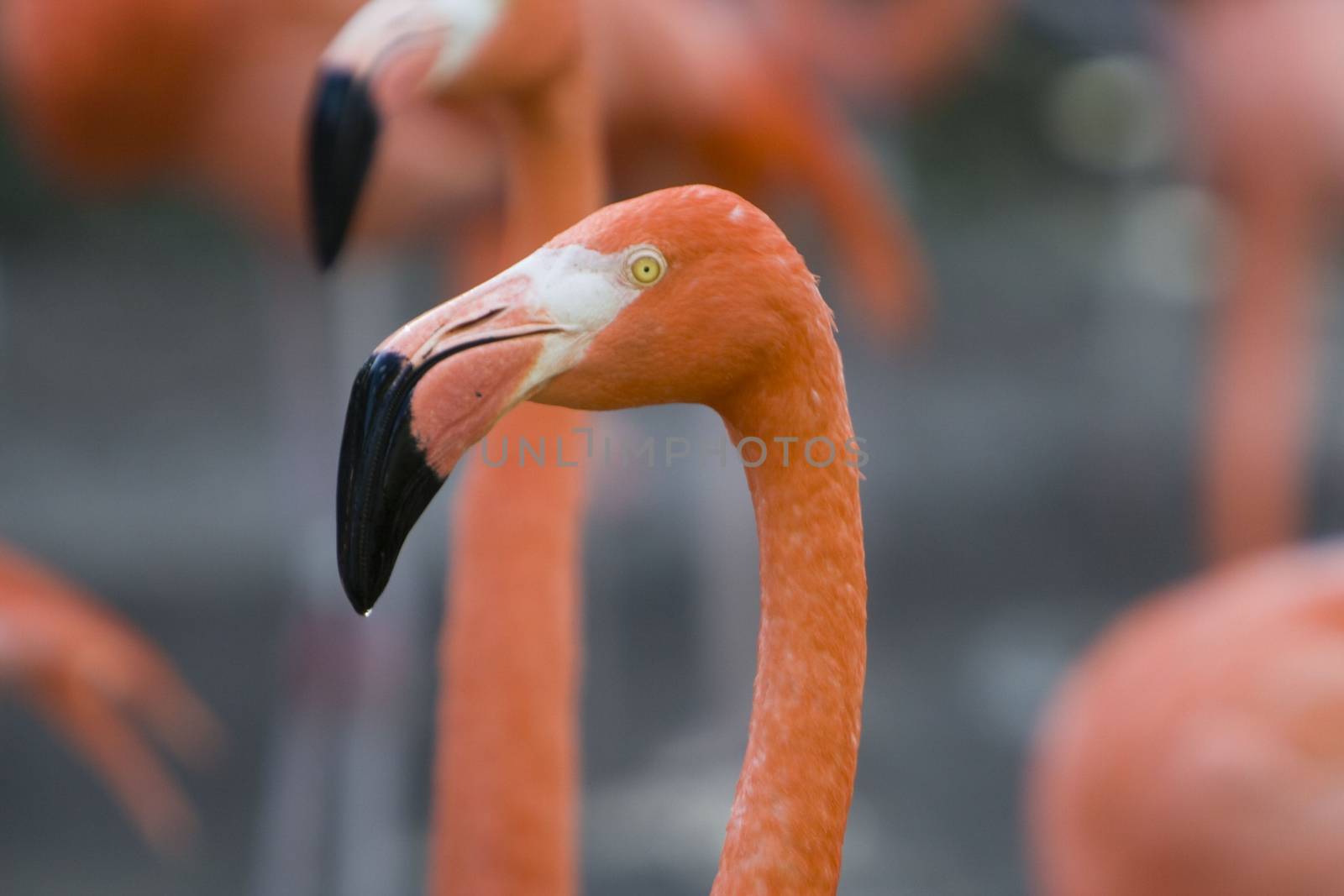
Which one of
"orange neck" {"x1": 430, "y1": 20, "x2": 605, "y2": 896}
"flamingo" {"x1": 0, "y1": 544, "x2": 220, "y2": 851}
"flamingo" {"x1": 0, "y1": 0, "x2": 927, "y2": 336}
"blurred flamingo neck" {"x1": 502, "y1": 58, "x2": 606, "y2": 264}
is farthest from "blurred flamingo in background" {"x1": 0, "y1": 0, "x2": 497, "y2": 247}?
"orange neck" {"x1": 430, "y1": 20, "x2": 605, "y2": 896}

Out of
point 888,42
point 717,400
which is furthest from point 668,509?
point 717,400

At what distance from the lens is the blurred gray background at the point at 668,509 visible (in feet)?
9.62

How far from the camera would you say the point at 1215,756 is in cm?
180

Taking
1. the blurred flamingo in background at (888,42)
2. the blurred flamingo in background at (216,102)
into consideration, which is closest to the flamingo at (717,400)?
the blurred flamingo in background at (216,102)

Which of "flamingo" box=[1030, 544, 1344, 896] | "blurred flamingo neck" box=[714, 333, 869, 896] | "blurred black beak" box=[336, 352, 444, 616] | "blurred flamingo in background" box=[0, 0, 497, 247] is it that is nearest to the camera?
"blurred black beak" box=[336, 352, 444, 616]

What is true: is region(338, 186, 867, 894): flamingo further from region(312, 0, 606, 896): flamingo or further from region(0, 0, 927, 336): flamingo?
region(0, 0, 927, 336): flamingo

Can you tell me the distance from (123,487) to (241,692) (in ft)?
4.52

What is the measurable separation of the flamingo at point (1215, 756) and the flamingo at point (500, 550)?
887mm

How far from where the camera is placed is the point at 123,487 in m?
4.63

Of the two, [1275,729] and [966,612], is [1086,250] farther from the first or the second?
[1275,729]

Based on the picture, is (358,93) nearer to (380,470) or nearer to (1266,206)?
(380,470)

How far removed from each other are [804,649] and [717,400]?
0.16 meters

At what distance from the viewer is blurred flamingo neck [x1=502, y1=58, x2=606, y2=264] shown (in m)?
1.28

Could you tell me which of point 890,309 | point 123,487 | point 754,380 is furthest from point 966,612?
point 754,380
